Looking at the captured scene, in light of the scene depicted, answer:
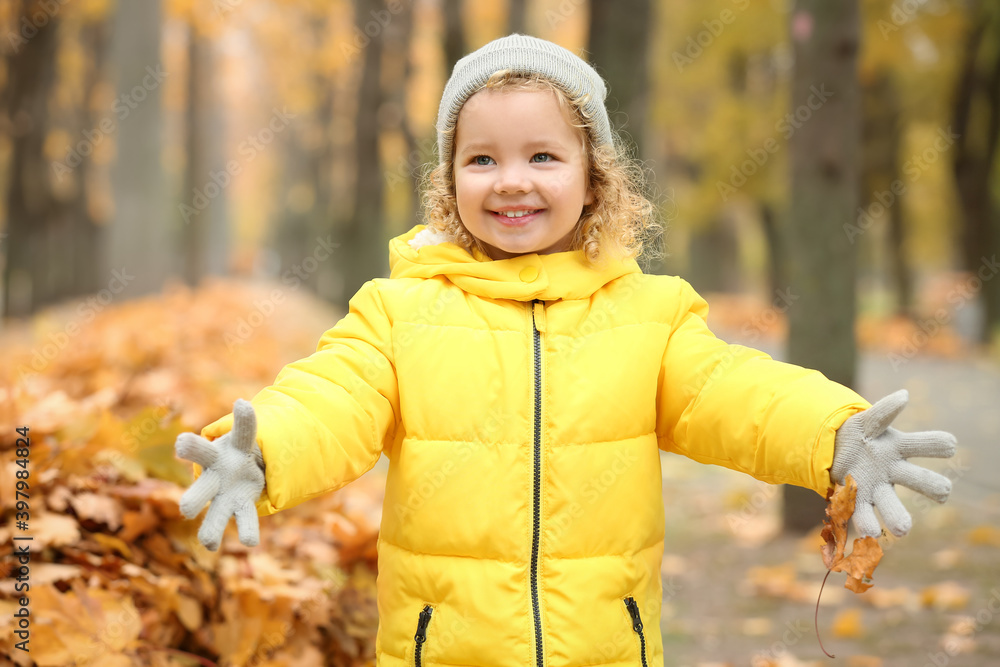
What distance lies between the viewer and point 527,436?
1.98 meters

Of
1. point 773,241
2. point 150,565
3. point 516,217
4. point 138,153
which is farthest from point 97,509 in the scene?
point 773,241

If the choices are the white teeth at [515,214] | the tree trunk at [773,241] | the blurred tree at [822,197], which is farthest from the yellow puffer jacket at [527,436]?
the tree trunk at [773,241]

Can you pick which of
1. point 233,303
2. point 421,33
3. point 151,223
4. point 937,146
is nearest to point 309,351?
point 233,303

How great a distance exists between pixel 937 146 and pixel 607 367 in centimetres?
1474

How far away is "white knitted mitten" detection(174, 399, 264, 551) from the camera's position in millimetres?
1630

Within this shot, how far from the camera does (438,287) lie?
83.6 inches

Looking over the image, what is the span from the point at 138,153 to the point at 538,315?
11.1 m

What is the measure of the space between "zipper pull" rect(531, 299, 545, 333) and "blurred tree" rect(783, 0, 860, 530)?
3.11m

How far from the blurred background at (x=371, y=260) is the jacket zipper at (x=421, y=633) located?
0.81m

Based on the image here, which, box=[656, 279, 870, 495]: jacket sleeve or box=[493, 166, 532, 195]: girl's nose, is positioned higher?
box=[493, 166, 532, 195]: girl's nose

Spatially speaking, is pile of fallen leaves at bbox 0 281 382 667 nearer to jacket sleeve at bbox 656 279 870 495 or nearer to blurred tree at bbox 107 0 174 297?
jacket sleeve at bbox 656 279 870 495

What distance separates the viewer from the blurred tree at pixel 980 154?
1229 cm

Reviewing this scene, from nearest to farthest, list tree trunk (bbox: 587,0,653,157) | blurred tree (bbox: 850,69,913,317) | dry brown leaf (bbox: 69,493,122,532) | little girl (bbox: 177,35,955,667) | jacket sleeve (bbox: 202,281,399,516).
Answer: jacket sleeve (bbox: 202,281,399,516), little girl (bbox: 177,35,955,667), dry brown leaf (bbox: 69,493,122,532), tree trunk (bbox: 587,0,653,157), blurred tree (bbox: 850,69,913,317)

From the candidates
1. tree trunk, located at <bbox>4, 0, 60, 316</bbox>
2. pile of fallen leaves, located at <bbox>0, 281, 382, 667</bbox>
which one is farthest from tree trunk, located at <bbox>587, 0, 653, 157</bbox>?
tree trunk, located at <bbox>4, 0, 60, 316</bbox>
